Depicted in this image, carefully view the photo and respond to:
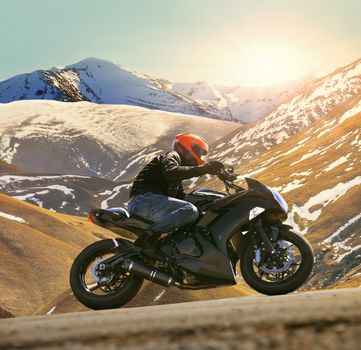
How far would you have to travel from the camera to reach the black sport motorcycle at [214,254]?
331 inches

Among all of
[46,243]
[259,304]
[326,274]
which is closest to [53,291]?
[46,243]

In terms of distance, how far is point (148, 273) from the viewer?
28.6 feet

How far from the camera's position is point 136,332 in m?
1.58

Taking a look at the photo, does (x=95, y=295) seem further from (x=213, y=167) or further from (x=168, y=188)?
(x=213, y=167)

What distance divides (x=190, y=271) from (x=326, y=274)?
149 metres

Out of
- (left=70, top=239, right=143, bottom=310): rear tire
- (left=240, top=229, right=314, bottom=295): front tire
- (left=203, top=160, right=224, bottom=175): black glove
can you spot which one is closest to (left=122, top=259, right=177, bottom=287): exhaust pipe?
(left=70, top=239, right=143, bottom=310): rear tire

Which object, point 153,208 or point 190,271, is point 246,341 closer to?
point 190,271

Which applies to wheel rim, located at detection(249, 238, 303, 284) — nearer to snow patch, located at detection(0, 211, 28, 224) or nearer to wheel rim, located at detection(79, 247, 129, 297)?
wheel rim, located at detection(79, 247, 129, 297)

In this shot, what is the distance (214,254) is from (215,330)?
701 centimetres

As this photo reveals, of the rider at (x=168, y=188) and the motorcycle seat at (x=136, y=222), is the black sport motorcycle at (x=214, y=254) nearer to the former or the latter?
the motorcycle seat at (x=136, y=222)

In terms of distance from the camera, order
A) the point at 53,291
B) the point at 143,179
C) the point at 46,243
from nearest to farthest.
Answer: the point at 143,179 < the point at 53,291 < the point at 46,243

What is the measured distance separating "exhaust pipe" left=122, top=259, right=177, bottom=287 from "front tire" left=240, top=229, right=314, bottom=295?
1066 millimetres

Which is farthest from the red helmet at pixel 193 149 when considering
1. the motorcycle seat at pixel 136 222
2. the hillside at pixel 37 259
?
the hillside at pixel 37 259

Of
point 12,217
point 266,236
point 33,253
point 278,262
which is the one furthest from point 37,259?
point 278,262
